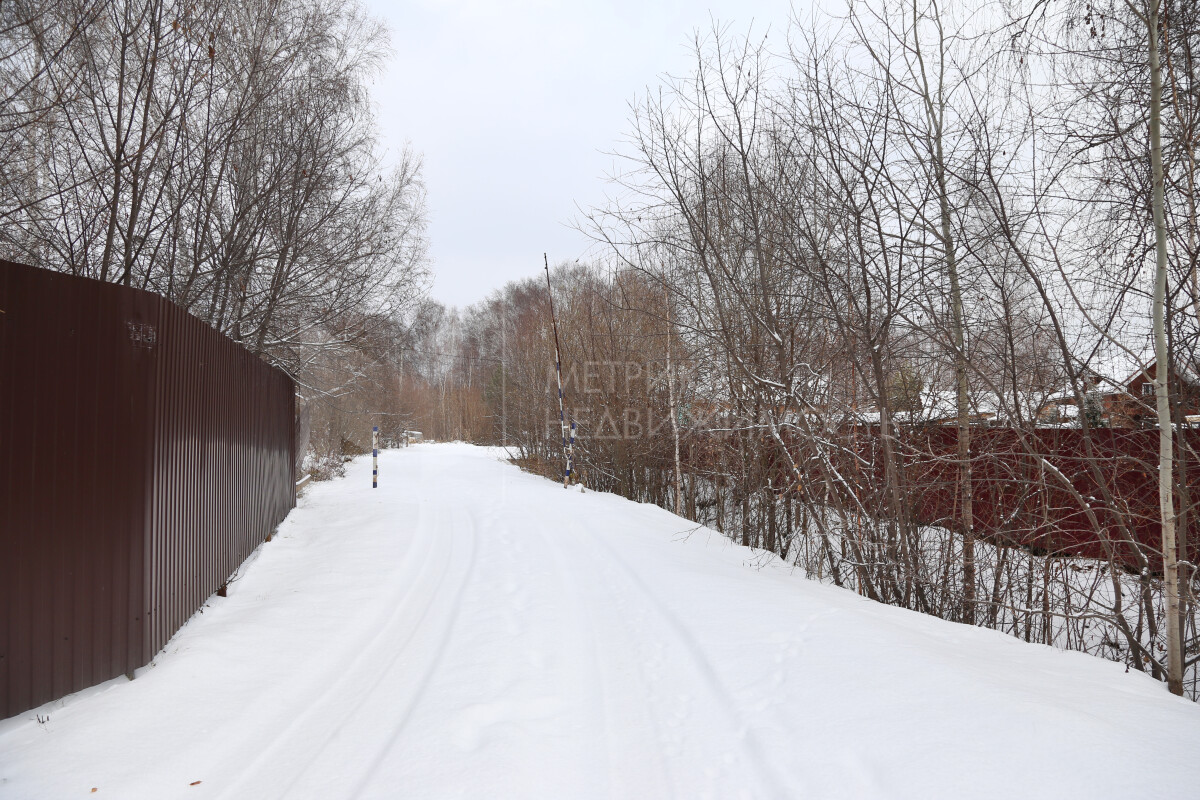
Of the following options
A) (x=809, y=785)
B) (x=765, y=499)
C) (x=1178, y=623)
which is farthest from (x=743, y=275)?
(x=809, y=785)

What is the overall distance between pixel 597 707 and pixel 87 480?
116 inches

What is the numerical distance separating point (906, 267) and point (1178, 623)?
3.21 metres

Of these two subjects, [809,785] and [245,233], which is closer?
[809,785]

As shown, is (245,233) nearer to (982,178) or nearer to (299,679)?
(299,679)

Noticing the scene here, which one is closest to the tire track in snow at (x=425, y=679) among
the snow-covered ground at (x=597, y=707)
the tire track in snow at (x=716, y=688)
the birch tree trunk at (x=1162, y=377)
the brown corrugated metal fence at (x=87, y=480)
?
the snow-covered ground at (x=597, y=707)

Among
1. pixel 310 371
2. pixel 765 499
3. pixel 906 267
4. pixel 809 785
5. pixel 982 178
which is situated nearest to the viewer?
pixel 809 785

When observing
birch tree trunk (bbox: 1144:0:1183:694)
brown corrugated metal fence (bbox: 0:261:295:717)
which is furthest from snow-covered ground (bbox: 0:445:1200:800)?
birch tree trunk (bbox: 1144:0:1183:694)

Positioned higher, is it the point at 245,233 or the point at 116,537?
the point at 245,233

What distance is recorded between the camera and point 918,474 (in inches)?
230

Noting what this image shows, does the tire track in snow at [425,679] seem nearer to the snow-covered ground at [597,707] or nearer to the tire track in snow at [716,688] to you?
the snow-covered ground at [597,707]

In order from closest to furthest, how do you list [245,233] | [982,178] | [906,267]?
[982,178] → [906,267] → [245,233]

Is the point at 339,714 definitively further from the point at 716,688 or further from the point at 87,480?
the point at 716,688

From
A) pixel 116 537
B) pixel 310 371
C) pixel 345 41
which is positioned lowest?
pixel 116 537

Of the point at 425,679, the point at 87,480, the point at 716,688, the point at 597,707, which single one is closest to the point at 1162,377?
the point at 716,688
